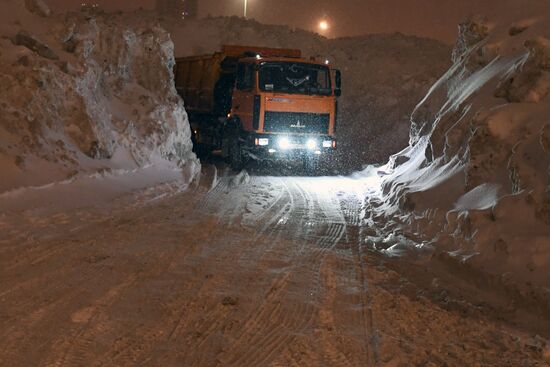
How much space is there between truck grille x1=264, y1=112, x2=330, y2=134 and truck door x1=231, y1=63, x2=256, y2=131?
578 mm

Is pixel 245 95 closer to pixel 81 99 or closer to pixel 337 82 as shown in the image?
pixel 337 82

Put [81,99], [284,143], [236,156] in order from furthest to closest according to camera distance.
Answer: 1. [236,156]
2. [284,143]
3. [81,99]

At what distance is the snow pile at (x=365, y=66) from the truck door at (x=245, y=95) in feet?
13.1

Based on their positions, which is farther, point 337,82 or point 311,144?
point 311,144

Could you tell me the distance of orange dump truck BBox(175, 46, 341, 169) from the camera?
18062 millimetres

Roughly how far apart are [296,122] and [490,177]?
9840 millimetres

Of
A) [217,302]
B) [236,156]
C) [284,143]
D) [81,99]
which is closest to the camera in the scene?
[217,302]

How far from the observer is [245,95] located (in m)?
18.4

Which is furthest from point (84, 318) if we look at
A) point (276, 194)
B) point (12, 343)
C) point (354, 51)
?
point (354, 51)

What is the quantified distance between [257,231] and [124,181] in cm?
472

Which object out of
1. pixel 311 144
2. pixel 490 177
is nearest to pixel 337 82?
pixel 311 144

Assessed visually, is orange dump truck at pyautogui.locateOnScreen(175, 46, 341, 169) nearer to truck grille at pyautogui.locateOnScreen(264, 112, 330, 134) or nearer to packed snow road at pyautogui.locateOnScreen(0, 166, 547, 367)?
truck grille at pyautogui.locateOnScreen(264, 112, 330, 134)

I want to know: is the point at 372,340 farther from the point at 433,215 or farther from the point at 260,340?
the point at 433,215

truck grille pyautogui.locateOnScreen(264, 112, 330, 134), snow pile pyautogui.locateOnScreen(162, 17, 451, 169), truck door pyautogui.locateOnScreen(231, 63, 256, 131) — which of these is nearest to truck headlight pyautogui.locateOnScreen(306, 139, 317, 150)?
truck grille pyautogui.locateOnScreen(264, 112, 330, 134)
